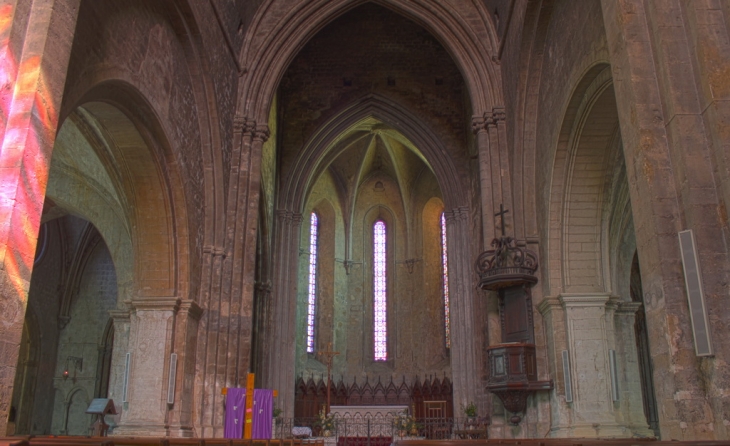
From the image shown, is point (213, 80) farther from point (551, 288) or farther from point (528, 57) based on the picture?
point (551, 288)

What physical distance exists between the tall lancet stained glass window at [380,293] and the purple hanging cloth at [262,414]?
11618mm

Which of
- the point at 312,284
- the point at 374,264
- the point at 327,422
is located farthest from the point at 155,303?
the point at 374,264

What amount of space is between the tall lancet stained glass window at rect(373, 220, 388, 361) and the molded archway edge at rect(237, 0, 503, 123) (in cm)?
1254

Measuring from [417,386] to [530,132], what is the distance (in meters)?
13.4

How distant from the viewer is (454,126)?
72.3 feet

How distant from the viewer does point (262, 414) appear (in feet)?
48.4

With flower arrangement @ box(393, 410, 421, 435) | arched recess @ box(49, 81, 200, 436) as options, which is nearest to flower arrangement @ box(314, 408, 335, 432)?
flower arrangement @ box(393, 410, 421, 435)

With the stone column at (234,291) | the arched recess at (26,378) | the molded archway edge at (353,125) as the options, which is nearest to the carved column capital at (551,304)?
the stone column at (234,291)

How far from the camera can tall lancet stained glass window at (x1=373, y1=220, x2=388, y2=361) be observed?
26609 millimetres

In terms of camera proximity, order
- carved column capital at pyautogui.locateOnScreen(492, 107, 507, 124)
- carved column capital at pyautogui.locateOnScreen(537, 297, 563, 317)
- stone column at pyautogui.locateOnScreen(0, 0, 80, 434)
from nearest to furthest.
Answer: stone column at pyautogui.locateOnScreen(0, 0, 80, 434) → carved column capital at pyautogui.locateOnScreen(537, 297, 563, 317) → carved column capital at pyautogui.locateOnScreen(492, 107, 507, 124)

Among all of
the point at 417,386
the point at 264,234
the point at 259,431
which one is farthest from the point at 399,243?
the point at 259,431

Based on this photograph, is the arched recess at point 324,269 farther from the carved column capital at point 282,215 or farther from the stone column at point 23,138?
the stone column at point 23,138

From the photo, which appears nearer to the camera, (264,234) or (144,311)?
(144,311)

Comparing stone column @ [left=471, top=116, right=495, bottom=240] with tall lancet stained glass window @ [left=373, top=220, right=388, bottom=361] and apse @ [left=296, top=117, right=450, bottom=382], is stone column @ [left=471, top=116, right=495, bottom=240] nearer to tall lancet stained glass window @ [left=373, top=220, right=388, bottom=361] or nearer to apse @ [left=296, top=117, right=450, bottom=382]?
apse @ [left=296, top=117, right=450, bottom=382]
